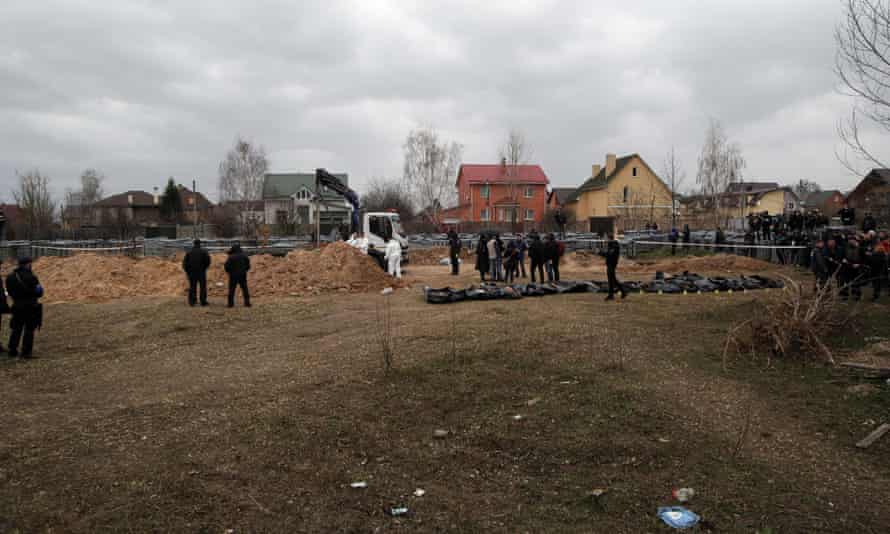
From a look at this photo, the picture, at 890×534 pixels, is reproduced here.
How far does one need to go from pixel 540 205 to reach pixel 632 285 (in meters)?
48.4

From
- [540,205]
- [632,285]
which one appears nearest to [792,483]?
[632,285]

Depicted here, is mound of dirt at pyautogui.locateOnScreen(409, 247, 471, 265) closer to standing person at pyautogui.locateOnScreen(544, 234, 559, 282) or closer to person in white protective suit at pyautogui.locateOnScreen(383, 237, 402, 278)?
person in white protective suit at pyautogui.locateOnScreen(383, 237, 402, 278)

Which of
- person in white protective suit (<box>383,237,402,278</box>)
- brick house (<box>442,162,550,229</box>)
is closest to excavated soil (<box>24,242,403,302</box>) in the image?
person in white protective suit (<box>383,237,402,278</box>)

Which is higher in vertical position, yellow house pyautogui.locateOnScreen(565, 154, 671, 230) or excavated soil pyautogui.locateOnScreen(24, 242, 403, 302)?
yellow house pyautogui.locateOnScreen(565, 154, 671, 230)

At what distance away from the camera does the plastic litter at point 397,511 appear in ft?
16.3

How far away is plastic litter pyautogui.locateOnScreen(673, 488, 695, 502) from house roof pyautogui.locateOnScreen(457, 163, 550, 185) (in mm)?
56291

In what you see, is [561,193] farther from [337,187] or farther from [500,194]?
[337,187]

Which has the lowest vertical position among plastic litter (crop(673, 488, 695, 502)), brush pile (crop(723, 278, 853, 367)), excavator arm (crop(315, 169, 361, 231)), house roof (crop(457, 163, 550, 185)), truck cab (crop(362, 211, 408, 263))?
plastic litter (crop(673, 488, 695, 502))

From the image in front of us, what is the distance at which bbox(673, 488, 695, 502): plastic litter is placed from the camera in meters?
5.21

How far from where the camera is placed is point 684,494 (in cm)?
527

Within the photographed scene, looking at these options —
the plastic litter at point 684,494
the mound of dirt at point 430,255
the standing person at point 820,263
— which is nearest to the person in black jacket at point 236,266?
the plastic litter at point 684,494

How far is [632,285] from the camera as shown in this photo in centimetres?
1648

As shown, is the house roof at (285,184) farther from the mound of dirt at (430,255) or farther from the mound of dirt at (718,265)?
the mound of dirt at (718,265)

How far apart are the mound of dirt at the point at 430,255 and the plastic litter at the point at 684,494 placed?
26966mm
